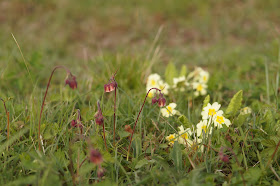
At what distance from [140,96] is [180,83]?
0.40m

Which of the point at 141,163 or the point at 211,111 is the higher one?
the point at 211,111

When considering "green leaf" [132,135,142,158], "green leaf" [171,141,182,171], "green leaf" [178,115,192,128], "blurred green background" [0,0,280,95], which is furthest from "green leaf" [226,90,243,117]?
"blurred green background" [0,0,280,95]

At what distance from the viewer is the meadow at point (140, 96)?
145 cm

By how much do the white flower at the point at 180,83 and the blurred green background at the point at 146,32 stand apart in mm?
536

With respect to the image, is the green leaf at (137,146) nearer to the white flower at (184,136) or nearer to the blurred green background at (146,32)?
the white flower at (184,136)

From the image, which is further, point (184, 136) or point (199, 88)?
point (199, 88)

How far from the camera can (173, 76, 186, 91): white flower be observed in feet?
8.06

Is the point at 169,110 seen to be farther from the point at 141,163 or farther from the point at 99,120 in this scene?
the point at 99,120

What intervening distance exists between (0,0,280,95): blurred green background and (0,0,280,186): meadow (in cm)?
2

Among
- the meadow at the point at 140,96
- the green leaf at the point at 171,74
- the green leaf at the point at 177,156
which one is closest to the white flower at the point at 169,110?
the meadow at the point at 140,96

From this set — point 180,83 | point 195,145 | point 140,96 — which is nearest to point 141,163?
point 195,145

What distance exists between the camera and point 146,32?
16.0 ft

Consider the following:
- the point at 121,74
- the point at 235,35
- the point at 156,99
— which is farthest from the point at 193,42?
the point at 156,99

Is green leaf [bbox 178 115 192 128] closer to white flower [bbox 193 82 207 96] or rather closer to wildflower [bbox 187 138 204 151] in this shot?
wildflower [bbox 187 138 204 151]
